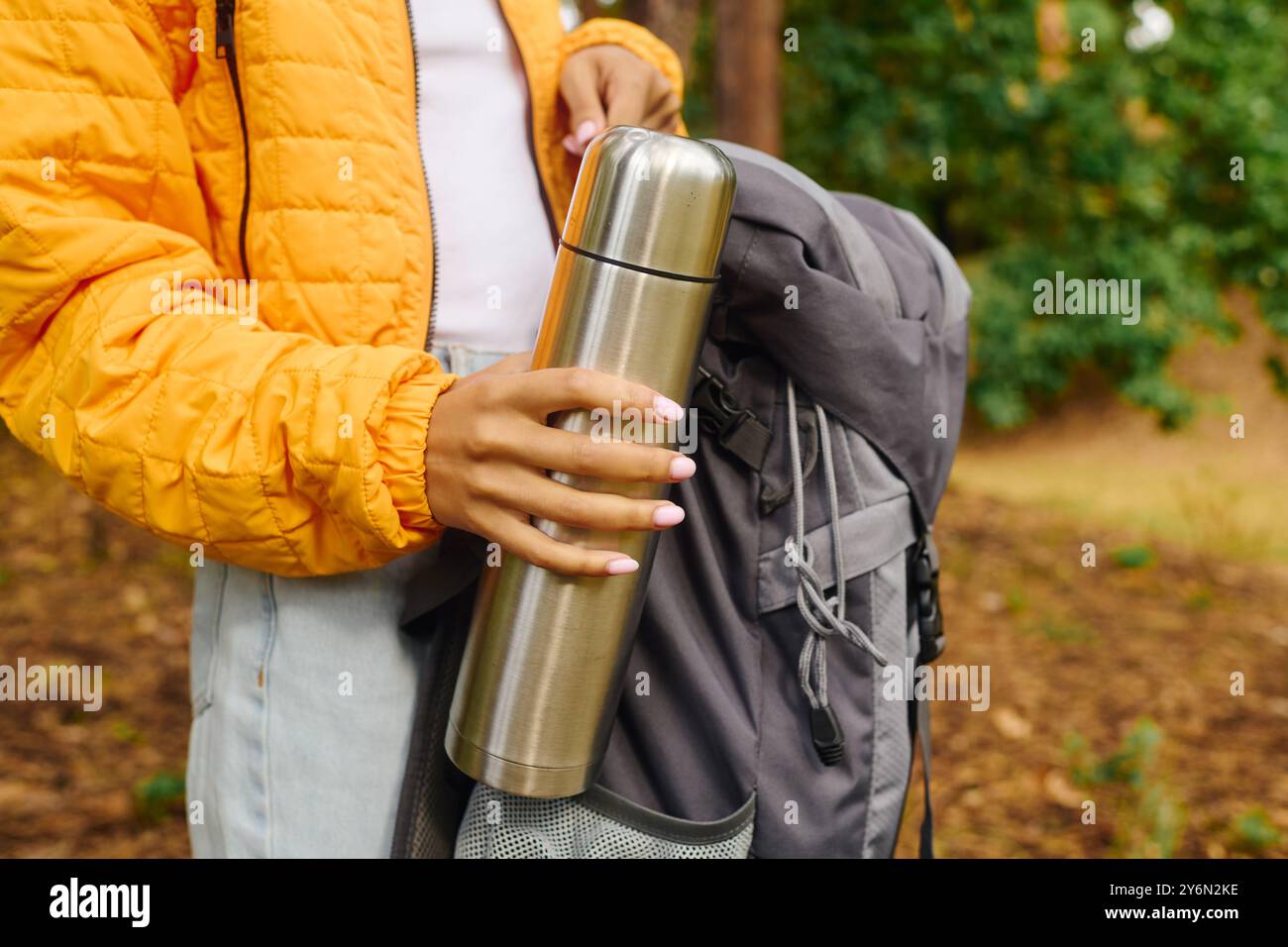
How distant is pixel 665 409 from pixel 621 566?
16cm

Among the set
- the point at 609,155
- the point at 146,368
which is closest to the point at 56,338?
the point at 146,368

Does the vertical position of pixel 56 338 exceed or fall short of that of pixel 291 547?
it exceeds it

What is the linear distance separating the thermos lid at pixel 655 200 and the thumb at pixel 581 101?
305 millimetres

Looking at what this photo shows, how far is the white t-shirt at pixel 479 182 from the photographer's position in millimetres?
1205

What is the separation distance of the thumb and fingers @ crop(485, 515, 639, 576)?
1.74 feet

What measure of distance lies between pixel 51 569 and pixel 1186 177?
824 centimetres

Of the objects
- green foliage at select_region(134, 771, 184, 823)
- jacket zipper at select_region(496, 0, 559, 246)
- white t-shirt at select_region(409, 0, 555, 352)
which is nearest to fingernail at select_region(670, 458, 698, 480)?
white t-shirt at select_region(409, 0, 555, 352)

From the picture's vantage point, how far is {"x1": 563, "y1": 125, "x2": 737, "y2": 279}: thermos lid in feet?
2.97

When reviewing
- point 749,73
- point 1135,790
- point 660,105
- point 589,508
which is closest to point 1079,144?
point 749,73

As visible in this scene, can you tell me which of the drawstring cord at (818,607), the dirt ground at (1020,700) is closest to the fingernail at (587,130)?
the drawstring cord at (818,607)

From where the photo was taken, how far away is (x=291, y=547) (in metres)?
Answer: 1.04

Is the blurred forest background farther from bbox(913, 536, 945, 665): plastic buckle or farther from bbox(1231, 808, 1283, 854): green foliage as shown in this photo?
bbox(913, 536, 945, 665): plastic buckle

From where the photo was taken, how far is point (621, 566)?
955 mm
